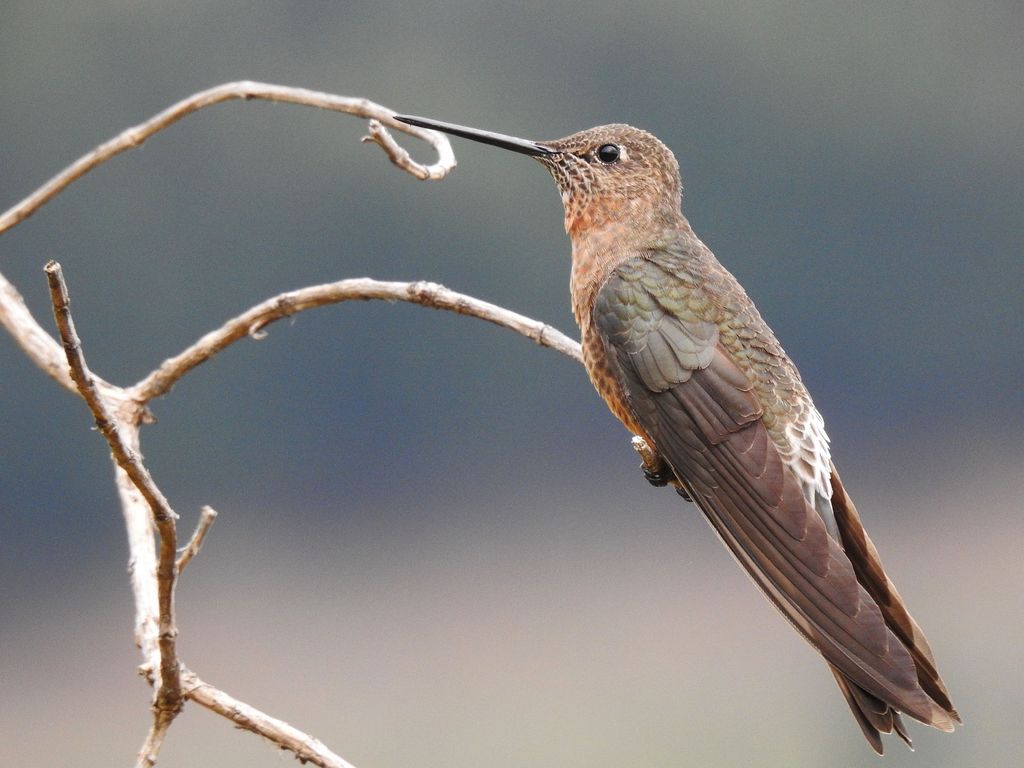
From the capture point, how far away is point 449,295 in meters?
1.54

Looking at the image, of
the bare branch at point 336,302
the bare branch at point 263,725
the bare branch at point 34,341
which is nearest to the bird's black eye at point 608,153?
the bare branch at point 336,302

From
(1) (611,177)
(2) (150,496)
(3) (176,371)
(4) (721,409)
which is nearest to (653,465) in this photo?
(4) (721,409)

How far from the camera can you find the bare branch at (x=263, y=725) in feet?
3.84

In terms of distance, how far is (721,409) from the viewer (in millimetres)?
1589

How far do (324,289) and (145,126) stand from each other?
389 mm

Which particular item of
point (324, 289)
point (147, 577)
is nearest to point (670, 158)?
point (324, 289)

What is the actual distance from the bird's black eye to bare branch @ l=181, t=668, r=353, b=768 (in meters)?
0.99

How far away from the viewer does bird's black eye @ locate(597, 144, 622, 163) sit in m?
1.79

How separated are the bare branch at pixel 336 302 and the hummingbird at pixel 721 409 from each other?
0.11m

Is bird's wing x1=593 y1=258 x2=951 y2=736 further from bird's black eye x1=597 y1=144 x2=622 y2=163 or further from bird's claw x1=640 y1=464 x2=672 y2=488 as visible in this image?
bird's black eye x1=597 y1=144 x2=622 y2=163

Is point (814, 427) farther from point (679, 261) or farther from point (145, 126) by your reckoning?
point (145, 126)

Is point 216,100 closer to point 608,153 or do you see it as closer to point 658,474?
point 608,153

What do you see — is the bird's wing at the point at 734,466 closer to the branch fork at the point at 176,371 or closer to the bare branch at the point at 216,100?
the branch fork at the point at 176,371

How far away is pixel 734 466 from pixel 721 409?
0.08 metres
